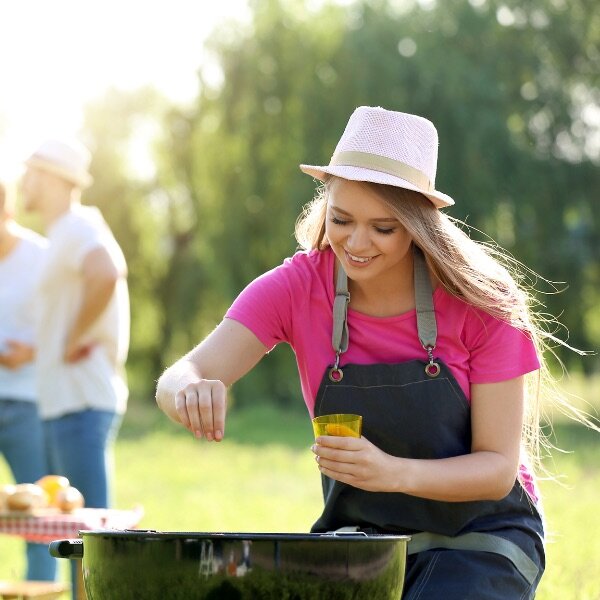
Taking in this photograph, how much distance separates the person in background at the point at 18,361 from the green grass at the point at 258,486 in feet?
2.12

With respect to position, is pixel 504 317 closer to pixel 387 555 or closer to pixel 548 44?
pixel 387 555

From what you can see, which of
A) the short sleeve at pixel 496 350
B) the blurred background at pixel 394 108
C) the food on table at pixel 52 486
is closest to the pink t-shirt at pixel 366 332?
the short sleeve at pixel 496 350

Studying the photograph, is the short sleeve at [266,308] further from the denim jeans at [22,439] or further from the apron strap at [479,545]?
the denim jeans at [22,439]

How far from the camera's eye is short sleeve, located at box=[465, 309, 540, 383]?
3492 millimetres

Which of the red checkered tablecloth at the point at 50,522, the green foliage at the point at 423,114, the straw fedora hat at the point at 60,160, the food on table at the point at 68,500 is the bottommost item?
the red checkered tablecloth at the point at 50,522

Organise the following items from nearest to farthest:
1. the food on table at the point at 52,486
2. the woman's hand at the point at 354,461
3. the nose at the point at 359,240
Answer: the woman's hand at the point at 354,461 < the nose at the point at 359,240 < the food on table at the point at 52,486

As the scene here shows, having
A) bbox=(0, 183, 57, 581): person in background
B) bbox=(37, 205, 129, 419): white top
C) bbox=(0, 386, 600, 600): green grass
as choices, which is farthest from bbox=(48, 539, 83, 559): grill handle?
bbox=(0, 183, 57, 581): person in background

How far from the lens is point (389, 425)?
350cm

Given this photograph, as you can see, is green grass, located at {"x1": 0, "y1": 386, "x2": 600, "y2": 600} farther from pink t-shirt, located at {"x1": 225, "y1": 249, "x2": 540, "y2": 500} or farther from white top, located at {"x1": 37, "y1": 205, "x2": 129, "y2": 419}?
pink t-shirt, located at {"x1": 225, "y1": 249, "x2": 540, "y2": 500}

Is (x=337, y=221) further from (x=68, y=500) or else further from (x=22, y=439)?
(x=22, y=439)

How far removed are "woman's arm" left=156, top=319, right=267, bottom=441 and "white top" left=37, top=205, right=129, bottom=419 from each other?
267 cm

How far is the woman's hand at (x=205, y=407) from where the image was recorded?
305cm

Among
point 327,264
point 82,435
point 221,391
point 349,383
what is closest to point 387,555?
point 221,391

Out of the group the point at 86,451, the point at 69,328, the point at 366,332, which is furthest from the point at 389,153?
the point at 69,328
